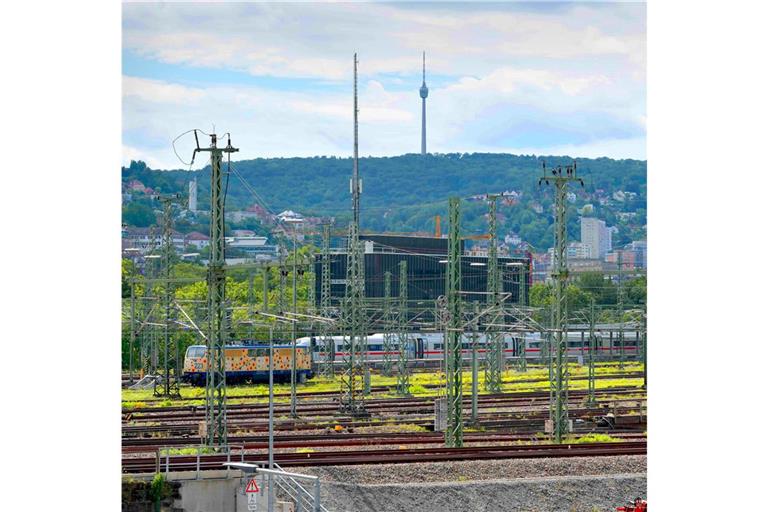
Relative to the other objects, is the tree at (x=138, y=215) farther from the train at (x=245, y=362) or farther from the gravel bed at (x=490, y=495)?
the gravel bed at (x=490, y=495)

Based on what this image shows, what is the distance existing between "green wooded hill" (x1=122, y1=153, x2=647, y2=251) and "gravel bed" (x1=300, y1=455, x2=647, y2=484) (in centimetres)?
7723

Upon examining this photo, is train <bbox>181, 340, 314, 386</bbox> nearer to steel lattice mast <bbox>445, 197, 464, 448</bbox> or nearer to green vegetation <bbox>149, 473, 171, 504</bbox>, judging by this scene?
steel lattice mast <bbox>445, 197, 464, 448</bbox>

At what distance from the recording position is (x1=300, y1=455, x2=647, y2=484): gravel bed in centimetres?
2038

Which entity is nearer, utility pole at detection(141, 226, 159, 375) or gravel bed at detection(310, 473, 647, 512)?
gravel bed at detection(310, 473, 647, 512)

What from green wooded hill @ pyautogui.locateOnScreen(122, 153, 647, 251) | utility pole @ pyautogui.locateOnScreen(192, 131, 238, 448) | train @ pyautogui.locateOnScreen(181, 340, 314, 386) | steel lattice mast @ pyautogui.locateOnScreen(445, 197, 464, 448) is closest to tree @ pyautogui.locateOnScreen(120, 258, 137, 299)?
train @ pyautogui.locateOnScreen(181, 340, 314, 386)

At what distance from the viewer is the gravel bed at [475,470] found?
802 inches

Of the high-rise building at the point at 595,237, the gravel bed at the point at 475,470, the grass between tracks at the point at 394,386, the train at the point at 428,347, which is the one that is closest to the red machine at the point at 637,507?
the gravel bed at the point at 475,470

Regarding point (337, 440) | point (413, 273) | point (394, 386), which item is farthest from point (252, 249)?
point (337, 440)

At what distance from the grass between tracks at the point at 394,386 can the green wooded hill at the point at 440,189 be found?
174 ft

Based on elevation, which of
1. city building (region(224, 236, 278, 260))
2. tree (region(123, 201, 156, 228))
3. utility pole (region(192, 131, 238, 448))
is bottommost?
utility pole (region(192, 131, 238, 448))

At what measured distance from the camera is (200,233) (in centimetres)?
6247

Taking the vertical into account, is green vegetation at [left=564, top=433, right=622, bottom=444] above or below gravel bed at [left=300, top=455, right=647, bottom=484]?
below

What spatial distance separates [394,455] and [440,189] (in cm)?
10642
